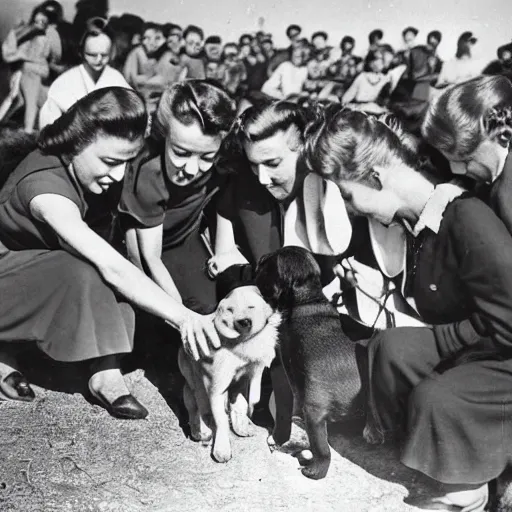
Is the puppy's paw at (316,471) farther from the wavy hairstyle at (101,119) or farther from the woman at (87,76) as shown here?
the woman at (87,76)

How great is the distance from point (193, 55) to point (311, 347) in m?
1.32

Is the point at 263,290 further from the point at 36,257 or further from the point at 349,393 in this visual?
the point at 36,257

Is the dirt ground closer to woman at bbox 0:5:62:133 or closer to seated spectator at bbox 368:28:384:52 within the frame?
woman at bbox 0:5:62:133

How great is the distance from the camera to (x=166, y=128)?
2842 millimetres

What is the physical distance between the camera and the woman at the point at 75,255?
280 centimetres

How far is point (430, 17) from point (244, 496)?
1.91 metres

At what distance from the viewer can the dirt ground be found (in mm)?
2469

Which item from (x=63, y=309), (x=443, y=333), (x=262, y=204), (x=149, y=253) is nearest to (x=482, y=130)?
(x=443, y=333)

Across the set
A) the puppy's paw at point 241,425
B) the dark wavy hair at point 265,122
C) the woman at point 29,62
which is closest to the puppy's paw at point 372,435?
the puppy's paw at point 241,425

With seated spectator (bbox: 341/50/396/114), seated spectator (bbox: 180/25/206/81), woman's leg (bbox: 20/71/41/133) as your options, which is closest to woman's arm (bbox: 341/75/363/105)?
seated spectator (bbox: 341/50/396/114)

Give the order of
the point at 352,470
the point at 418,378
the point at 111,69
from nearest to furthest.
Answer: the point at 418,378 → the point at 352,470 → the point at 111,69

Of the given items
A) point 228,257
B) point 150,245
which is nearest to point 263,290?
point 228,257

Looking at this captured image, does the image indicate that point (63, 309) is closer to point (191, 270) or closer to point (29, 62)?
point (191, 270)

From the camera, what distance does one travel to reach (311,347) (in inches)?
106
